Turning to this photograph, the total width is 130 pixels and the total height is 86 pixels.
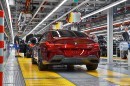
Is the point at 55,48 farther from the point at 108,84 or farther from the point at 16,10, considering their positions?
the point at 16,10

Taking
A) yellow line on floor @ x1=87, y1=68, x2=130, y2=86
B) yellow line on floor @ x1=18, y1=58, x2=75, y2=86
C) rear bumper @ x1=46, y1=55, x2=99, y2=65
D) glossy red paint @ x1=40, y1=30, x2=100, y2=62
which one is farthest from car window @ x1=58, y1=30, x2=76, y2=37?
yellow line on floor @ x1=87, y1=68, x2=130, y2=86

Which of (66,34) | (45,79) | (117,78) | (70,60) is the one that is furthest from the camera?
(66,34)

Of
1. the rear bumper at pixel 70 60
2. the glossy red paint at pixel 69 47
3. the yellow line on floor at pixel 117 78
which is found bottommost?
the yellow line on floor at pixel 117 78

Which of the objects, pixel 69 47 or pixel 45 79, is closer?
pixel 45 79

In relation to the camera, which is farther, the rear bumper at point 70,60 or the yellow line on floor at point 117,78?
the rear bumper at point 70,60

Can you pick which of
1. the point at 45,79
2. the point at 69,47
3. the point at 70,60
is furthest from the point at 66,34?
the point at 45,79

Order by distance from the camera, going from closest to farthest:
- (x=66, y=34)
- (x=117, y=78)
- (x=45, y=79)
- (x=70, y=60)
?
(x=45, y=79) → (x=117, y=78) → (x=70, y=60) → (x=66, y=34)

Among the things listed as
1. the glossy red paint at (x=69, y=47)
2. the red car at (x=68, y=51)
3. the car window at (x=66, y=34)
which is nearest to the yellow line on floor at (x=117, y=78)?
the red car at (x=68, y=51)

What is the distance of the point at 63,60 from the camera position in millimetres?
8148

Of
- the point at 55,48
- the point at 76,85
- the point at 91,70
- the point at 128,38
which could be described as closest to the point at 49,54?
the point at 55,48

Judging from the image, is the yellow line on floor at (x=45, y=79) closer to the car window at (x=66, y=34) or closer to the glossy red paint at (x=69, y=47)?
the glossy red paint at (x=69, y=47)

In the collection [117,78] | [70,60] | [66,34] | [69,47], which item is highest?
[66,34]

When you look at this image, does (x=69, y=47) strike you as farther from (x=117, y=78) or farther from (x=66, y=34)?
(x=117, y=78)

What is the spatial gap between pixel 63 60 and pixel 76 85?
Result: 93.4 inches
